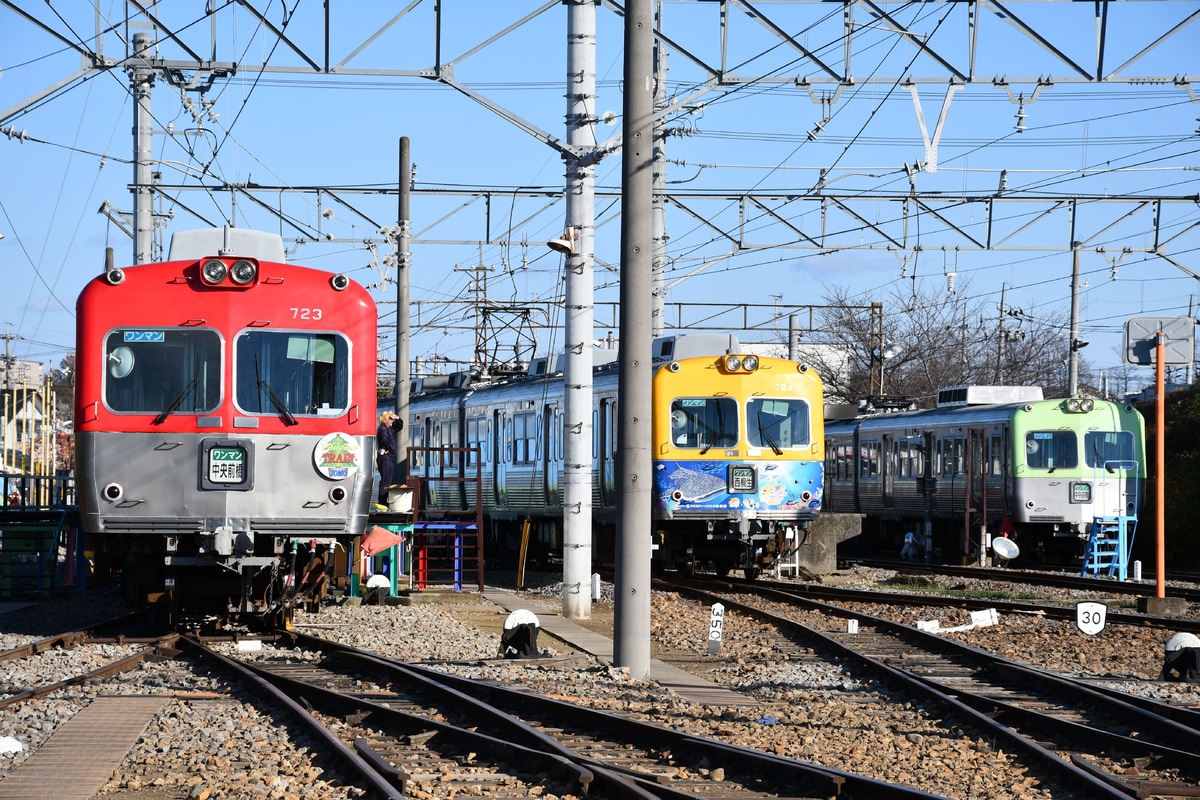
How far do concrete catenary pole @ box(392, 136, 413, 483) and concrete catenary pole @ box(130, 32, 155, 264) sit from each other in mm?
4523

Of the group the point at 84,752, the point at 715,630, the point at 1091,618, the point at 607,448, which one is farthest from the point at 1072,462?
the point at 84,752


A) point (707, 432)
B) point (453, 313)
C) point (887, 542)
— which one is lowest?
point (887, 542)

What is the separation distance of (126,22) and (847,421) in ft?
65.0

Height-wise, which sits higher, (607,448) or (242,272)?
(242,272)

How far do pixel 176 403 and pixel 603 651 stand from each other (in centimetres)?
422

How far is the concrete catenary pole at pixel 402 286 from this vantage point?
85.8 ft

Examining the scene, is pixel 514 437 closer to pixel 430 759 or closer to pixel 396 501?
pixel 396 501

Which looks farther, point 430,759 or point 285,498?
point 285,498

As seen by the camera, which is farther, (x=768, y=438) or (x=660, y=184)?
(x=660, y=184)

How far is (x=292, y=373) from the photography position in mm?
13297

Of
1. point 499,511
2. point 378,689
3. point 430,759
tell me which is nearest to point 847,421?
point 499,511

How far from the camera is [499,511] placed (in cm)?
2697

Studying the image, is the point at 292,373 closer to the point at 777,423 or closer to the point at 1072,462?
the point at 777,423

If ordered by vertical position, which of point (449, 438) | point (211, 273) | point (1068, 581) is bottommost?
point (1068, 581)
